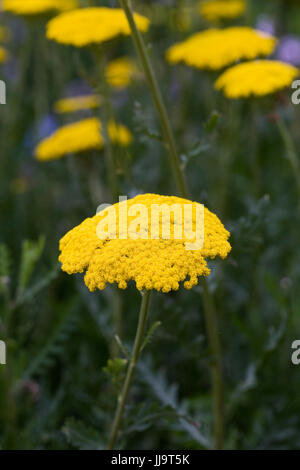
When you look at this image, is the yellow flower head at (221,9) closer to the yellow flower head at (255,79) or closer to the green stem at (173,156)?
the yellow flower head at (255,79)

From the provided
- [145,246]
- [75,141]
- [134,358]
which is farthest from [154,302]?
[145,246]

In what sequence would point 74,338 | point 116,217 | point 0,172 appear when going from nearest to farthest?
point 116,217, point 74,338, point 0,172

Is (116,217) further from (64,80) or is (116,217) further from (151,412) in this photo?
(64,80)

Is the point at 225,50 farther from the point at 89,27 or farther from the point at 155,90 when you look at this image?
the point at 155,90

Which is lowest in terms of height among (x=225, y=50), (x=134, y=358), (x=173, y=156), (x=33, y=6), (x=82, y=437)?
(x=82, y=437)

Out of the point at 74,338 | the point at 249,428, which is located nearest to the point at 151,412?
the point at 249,428

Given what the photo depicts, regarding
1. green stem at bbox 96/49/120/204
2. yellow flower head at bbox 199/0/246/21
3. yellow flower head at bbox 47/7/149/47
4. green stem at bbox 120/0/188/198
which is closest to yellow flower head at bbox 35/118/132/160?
green stem at bbox 96/49/120/204

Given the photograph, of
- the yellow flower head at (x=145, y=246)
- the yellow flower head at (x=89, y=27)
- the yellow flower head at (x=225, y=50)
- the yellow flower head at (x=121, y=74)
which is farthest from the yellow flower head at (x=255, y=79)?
the yellow flower head at (x=121, y=74)

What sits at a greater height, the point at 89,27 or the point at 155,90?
the point at 89,27
